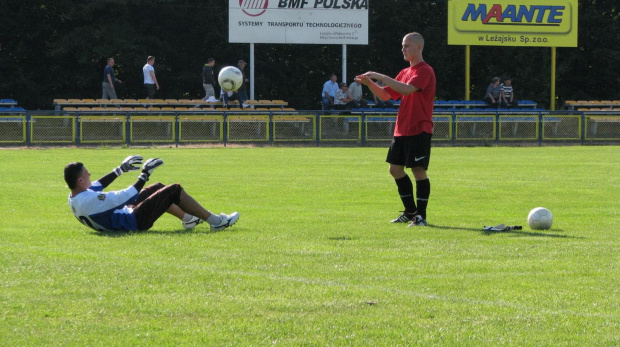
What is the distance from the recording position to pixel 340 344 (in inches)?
207

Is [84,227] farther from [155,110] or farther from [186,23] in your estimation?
[186,23]

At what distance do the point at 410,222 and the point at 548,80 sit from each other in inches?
1516

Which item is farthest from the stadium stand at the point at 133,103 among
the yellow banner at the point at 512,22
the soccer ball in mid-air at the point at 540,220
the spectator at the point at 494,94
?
the soccer ball in mid-air at the point at 540,220

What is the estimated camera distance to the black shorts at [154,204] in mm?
9953

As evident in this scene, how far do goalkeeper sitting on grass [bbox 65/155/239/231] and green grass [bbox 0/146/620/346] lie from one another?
19 centimetres

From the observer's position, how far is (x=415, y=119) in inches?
437

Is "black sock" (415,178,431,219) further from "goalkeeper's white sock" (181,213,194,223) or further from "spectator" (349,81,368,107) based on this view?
"spectator" (349,81,368,107)

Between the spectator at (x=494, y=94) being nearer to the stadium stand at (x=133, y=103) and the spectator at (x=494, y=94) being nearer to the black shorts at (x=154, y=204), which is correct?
the stadium stand at (x=133, y=103)

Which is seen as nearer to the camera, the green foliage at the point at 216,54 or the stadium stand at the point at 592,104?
the stadium stand at the point at 592,104

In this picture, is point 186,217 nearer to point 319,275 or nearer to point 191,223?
point 191,223

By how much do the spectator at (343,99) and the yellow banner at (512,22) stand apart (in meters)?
6.04

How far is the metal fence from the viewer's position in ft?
106

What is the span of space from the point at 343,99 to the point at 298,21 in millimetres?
4393

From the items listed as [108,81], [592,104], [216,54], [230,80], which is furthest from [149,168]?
[216,54]
